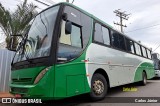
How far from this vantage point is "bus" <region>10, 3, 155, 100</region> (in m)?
4.84

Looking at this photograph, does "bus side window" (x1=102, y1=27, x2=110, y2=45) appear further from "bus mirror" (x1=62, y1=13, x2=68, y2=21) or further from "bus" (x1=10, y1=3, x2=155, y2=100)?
"bus mirror" (x1=62, y1=13, x2=68, y2=21)

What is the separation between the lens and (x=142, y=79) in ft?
38.7

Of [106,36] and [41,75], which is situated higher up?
[106,36]

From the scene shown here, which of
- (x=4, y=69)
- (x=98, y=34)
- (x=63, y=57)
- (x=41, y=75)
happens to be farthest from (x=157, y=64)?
(x=41, y=75)

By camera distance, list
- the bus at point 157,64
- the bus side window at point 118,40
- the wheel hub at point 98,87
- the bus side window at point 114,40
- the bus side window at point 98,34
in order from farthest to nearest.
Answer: the bus at point 157,64 < the bus side window at point 118,40 < the bus side window at point 114,40 < the bus side window at point 98,34 < the wheel hub at point 98,87

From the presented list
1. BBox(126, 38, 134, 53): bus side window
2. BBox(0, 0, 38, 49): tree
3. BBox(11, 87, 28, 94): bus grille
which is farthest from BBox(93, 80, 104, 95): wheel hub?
BBox(0, 0, 38, 49): tree

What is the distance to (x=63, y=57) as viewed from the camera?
5.12 metres

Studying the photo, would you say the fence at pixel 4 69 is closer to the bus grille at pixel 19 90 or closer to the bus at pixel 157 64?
the bus grille at pixel 19 90

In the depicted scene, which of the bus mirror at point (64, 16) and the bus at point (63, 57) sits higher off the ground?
the bus mirror at point (64, 16)

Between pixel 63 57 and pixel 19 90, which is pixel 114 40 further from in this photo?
pixel 19 90

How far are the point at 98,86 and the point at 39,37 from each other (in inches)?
102

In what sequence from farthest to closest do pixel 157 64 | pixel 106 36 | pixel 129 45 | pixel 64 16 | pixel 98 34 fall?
pixel 157 64 < pixel 129 45 < pixel 106 36 < pixel 98 34 < pixel 64 16

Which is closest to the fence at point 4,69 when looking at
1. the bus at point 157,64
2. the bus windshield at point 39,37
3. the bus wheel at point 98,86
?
the bus windshield at point 39,37

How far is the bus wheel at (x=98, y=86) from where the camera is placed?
637 cm
